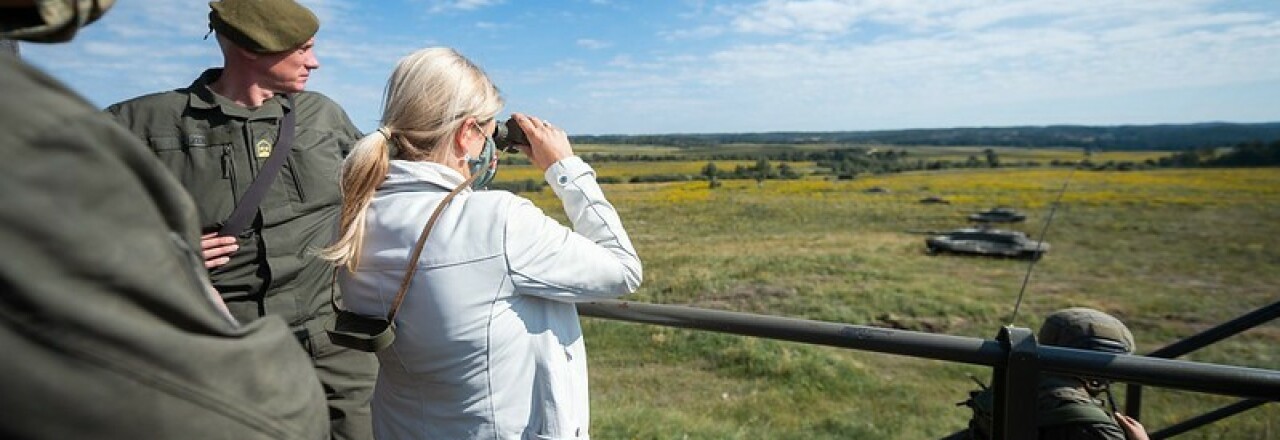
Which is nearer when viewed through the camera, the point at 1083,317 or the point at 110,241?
the point at 110,241

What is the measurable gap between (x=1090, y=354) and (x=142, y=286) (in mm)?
2003

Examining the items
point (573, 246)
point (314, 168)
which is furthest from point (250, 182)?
point (573, 246)

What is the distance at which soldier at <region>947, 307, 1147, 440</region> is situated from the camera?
2.48 meters

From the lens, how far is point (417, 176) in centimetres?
185

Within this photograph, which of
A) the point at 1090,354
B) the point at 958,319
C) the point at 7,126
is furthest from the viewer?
the point at 958,319

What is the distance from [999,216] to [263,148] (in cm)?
4899

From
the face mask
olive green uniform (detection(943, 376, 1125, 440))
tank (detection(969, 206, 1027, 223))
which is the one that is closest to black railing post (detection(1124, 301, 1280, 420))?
olive green uniform (detection(943, 376, 1125, 440))

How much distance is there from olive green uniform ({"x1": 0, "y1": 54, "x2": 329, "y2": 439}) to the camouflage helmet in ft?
8.97

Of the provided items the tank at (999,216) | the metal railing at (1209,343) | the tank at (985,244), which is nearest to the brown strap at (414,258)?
the metal railing at (1209,343)

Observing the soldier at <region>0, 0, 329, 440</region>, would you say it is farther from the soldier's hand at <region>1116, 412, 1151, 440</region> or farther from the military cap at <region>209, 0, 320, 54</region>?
the soldier's hand at <region>1116, 412, 1151, 440</region>

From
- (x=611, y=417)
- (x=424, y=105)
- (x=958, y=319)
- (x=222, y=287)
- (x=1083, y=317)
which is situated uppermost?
(x=424, y=105)

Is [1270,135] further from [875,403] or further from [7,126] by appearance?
[7,126]

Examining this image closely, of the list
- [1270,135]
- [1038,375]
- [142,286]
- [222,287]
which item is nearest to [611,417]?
[222,287]

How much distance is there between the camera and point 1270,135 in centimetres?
6488
